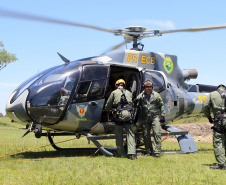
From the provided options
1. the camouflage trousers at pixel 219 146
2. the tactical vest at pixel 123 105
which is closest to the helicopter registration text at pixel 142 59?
the tactical vest at pixel 123 105

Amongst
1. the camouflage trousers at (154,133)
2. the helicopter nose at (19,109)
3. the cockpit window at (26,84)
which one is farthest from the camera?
the camouflage trousers at (154,133)

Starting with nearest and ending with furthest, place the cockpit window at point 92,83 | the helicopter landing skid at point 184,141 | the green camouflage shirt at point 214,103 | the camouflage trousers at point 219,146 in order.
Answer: the camouflage trousers at point 219,146 → the green camouflage shirt at point 214,103 → the cockpit window at point 92,83 → the helicopter landing skid at point 184,141

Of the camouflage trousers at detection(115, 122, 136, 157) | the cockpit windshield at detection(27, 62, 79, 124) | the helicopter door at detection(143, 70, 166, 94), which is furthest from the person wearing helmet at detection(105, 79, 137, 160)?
the helicopter door at detection(143, 70, 166, 94)

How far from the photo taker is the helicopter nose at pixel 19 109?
6.77 m

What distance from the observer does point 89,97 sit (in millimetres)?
7332

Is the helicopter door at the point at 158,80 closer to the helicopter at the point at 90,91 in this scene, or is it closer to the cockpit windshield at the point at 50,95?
the helicopter at the point at 90,91

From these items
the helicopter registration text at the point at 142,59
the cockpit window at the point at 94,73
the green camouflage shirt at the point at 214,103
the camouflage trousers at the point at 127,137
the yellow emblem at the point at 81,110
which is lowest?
the camouflage trousers at the point at 127,137

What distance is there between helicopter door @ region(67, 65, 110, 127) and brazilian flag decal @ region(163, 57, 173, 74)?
2.69 m

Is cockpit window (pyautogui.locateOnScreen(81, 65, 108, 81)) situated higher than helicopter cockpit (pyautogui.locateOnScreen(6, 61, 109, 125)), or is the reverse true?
cockpit window (pyautogui.locateOnScreen(81, 65, 108, 81))

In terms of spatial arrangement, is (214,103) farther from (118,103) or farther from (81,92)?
(81,92)

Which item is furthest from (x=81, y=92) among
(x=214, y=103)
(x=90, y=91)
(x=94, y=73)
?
(x=214, y=103)

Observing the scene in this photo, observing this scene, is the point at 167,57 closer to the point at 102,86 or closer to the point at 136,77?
the point at 136,77

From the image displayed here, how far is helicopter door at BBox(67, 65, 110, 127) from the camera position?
23.5 ft

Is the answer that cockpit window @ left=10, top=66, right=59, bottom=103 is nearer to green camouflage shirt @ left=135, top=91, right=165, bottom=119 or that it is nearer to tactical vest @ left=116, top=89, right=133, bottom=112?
tactical vest @ left=116, top=89, right=133, bottom=112
